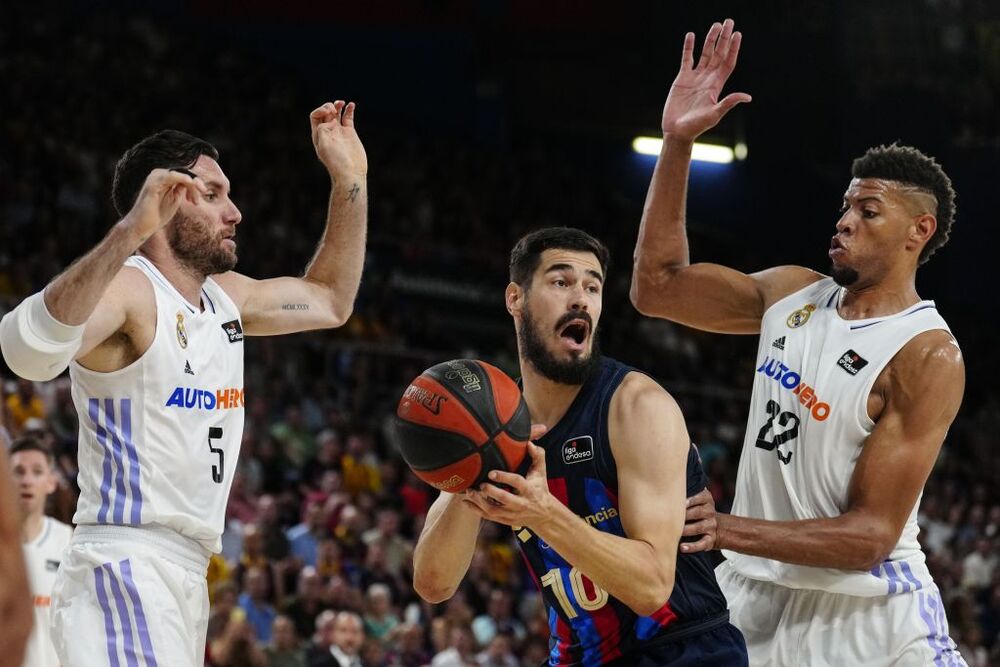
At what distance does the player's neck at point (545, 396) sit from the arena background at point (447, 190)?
17.2 ft

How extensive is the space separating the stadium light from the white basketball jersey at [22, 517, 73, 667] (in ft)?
51.0

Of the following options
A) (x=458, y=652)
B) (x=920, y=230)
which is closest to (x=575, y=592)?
(x=920, y=230)

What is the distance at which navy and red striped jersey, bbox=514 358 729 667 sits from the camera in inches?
175

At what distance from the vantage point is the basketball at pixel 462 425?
12.5 ft

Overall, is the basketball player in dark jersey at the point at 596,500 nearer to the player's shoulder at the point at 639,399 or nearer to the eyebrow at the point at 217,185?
the player's shoulder at the point at 639,399

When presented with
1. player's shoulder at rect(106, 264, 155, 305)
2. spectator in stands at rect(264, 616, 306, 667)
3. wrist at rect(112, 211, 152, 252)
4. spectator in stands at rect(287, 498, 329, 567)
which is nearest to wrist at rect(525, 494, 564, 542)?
wrist at rect(112, 211, 152, 252)

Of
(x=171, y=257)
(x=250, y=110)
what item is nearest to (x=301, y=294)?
(x=171, y=257)

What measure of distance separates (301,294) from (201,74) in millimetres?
15584

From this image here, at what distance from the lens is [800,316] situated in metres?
5.27

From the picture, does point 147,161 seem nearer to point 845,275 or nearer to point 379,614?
point 845,275

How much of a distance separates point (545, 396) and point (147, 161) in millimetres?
1637

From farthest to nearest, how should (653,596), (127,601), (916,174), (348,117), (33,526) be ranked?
(33,526), (348,117), (916,174), (127,601), (653,596)

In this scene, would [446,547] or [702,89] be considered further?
[702,89]

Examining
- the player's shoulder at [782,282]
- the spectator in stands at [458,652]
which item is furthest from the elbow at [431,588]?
the spectator in stands at [458,652]
